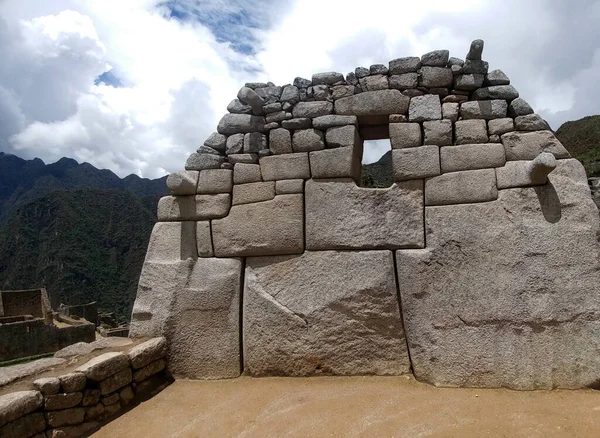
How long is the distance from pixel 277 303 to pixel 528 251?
2.38 m

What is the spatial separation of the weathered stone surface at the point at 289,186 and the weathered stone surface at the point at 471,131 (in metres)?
1.60

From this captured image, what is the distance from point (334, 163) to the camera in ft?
15.2

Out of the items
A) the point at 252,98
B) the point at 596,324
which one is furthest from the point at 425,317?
the point at 252,98

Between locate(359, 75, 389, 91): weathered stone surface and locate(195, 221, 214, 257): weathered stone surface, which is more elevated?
locate(359, 75, 389, 91): weathered stone surface

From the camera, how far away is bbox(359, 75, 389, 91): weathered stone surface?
4.63 m

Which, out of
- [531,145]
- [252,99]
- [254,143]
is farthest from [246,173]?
[531,145]

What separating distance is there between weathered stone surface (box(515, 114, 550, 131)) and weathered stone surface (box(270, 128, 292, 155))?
2.25 metres

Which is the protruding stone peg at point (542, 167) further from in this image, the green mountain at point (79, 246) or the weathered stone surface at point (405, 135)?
the green mountain at point (79, 246)

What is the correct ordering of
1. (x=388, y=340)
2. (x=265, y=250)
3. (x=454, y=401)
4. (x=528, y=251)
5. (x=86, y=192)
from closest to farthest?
1. (x=454, y=401)
2. (x=528, y=251)
3. (x=388, y=340)
4. (x=265, y=250)
5. (x=86, y=192)

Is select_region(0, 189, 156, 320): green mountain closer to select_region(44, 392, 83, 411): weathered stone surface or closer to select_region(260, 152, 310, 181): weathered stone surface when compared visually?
select_region(260, 152, 310, 181): weathered stone surface

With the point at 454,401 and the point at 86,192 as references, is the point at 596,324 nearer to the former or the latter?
the point at 454,401

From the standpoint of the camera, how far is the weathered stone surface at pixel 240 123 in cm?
495

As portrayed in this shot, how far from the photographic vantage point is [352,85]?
473 cm

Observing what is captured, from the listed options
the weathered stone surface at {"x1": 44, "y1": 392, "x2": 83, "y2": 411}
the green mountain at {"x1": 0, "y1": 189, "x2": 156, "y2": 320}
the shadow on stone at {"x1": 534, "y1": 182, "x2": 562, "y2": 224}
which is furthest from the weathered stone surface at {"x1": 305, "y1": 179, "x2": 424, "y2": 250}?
the green mountain at {"x1": 0, "y1": 189, "x2": 156, "y2": 320}
